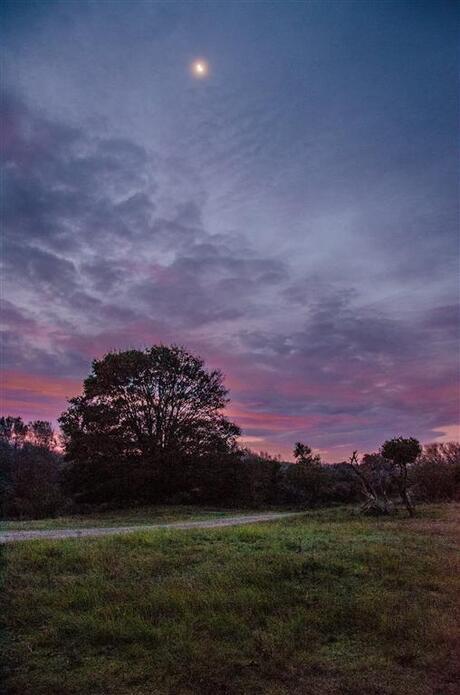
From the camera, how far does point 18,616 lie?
9.34 m

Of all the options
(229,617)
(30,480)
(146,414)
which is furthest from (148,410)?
(229,617)

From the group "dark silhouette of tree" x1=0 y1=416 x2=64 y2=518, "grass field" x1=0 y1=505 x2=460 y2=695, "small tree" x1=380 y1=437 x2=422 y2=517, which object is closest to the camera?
"grass field" x1=0 y1=505 x2=460 y2=695

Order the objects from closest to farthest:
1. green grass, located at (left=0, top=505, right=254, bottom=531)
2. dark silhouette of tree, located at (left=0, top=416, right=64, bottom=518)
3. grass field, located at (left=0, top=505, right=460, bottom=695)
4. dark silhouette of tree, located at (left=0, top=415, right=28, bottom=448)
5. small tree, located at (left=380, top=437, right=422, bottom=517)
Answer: grass field, located at (left=0, top=505, right=460, bottom=695), green grass, located at (left=0, top=505, right=254, bottom=531), small tree, located at (left=380, top=437, right=422, bottom=517), dark silhouette of tree, located at (left=0, top=416, right=64, bottom=518), dark silhouette of tree, located at (left=0, top=415, right=28, bottom=448)

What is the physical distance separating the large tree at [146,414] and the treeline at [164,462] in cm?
7

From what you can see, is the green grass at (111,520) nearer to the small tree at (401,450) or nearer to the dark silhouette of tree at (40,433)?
the small tree at (401,450)

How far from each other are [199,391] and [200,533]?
74.5 ft

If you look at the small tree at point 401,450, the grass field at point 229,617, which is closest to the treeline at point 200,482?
the small tree at point 401,450

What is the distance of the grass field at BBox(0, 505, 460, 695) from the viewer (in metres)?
7.34

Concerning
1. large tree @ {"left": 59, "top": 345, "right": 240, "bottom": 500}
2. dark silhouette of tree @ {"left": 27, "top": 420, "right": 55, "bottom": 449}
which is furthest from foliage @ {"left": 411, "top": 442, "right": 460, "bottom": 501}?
dark silhouette of tree @ {"left": 27, "top": 420, "right": 55, "bottom": 449}

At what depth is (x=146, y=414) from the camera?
120 ft

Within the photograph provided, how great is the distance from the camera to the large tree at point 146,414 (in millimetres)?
34781

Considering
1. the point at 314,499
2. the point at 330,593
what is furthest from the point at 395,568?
the point at 314,499

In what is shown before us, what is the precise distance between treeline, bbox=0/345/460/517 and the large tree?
7 cm

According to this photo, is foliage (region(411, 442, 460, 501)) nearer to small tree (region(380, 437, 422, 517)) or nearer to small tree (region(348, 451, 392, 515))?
small tree (region(348, 451, 392, 515))
